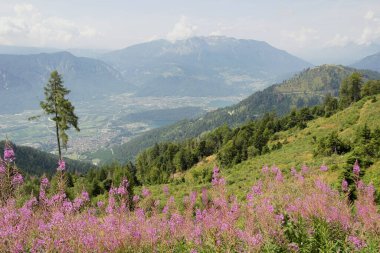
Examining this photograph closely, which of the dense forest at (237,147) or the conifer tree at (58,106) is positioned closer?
the conifer tree at (58,106)

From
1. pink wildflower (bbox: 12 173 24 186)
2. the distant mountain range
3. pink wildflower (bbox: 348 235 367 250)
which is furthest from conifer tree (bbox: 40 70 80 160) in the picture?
the distant mountain range

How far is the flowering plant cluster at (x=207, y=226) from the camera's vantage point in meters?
5.08

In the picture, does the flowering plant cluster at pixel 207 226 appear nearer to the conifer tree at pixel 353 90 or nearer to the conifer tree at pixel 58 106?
the conifer tree at pixel 58 106

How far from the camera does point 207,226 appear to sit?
20.1 feet

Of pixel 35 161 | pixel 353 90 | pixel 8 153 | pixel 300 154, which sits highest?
pixel 8 153

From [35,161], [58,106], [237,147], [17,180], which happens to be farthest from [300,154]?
[35,161]

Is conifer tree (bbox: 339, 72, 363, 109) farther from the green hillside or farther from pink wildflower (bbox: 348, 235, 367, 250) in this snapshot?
pink wildflower (bbox: 348, 235, 367, 250)

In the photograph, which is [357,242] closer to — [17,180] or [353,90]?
[17,180]

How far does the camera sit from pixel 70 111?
107 feet

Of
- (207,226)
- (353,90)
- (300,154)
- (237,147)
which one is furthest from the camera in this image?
(353,90)

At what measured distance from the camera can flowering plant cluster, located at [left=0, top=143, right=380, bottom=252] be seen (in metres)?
5.08

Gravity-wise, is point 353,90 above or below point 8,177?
below

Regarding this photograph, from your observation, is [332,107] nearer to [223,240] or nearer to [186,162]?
[186,162]

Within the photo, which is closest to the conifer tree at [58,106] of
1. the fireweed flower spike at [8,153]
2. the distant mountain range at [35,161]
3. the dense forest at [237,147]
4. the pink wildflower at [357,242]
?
the dense forest at [237,147]
